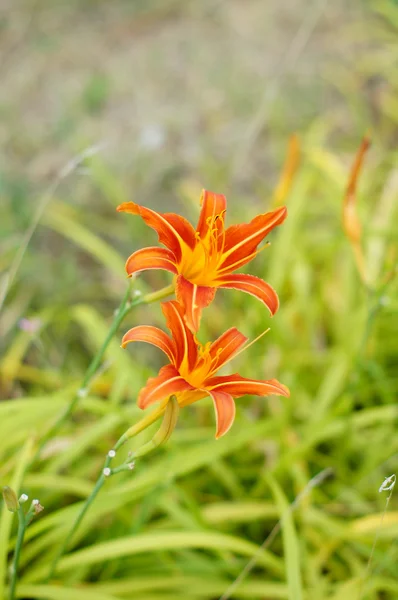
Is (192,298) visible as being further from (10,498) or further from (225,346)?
(10,498)

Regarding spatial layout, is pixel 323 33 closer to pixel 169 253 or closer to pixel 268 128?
pixel 268 128

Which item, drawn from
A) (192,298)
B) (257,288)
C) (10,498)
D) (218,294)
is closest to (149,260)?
(192,298)

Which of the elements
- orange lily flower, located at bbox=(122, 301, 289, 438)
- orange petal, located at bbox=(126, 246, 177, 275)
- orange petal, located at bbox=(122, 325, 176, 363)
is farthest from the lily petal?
orange petal, located at bbox=(126, 246, 177, 275)

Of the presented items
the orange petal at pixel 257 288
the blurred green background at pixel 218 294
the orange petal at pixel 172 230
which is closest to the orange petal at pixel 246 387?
the orange petal at pixel 257 288

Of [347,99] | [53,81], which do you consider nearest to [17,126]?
[53,81]

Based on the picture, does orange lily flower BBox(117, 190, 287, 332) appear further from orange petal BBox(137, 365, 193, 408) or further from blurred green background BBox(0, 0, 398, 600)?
blurred green background BBox(0, 0, 398, 600)
